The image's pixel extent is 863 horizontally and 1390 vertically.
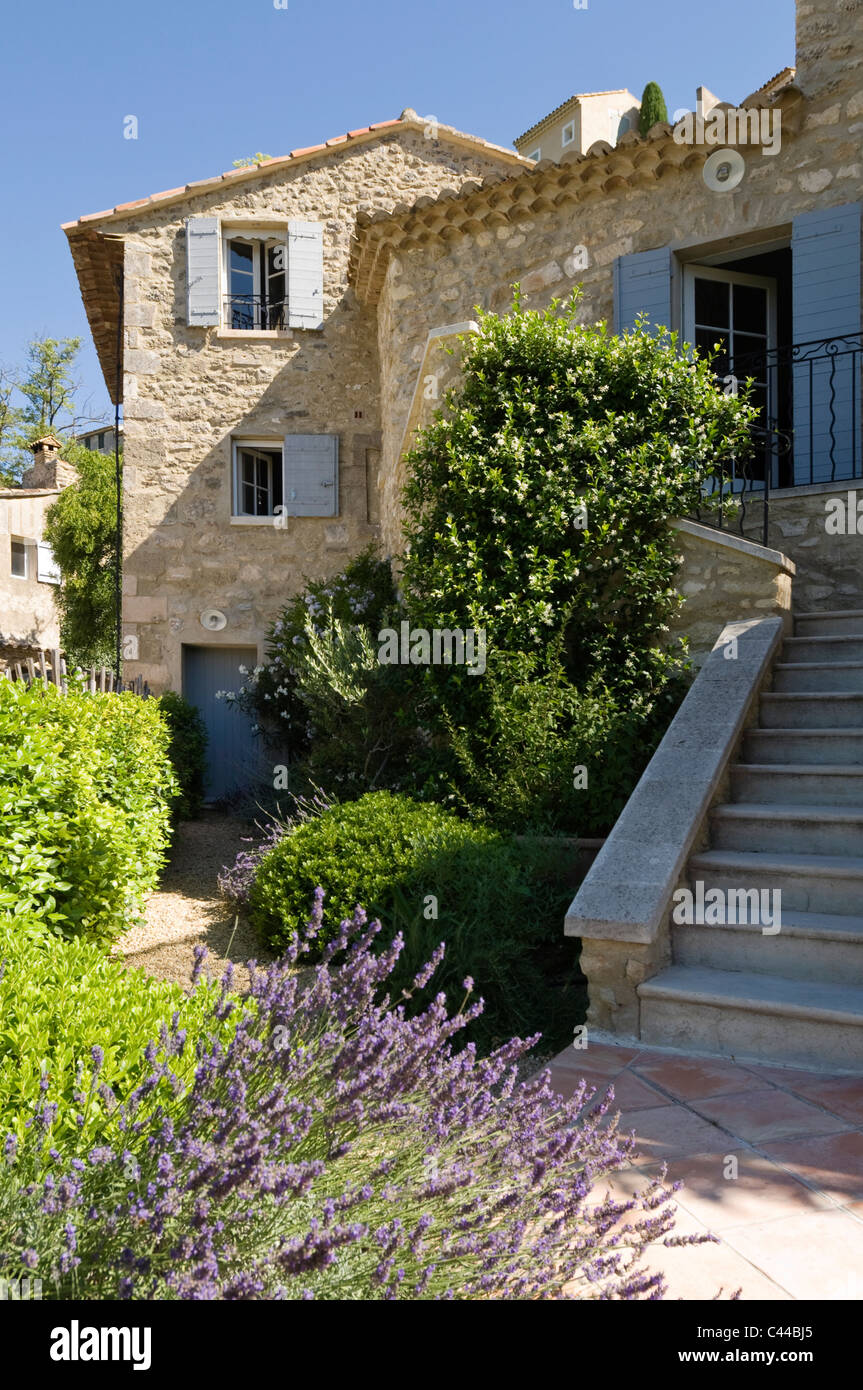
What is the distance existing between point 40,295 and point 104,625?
1639 cm

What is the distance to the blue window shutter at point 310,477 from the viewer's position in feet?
38.2

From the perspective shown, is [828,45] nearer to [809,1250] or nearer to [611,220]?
[611,220]

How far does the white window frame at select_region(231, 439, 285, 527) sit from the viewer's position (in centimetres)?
1160

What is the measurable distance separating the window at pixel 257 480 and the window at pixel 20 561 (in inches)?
491

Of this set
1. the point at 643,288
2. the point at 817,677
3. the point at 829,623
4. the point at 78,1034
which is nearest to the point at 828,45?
the point at 643,288

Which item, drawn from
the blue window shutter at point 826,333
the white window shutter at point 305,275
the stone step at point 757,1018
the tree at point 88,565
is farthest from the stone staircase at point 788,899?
the tree at point 88,565

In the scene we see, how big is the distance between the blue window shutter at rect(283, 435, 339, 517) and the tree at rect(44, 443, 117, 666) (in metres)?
5.18

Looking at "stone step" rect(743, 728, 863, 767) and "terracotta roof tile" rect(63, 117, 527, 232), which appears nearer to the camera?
"stone step" rect(743, 728, 863, 767)

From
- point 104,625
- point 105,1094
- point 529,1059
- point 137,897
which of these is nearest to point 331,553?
point 104,625

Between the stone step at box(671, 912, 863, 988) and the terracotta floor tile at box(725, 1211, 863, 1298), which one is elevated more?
the stone step at box(671, 912, 863, 988)

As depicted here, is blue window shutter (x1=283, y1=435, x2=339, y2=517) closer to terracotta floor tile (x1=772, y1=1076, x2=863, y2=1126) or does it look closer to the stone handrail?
the stone handrail

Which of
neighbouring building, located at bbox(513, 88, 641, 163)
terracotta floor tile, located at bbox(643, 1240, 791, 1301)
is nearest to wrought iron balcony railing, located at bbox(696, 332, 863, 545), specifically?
terracotta floor tile, located at bbox(643, 1240, 791, 1301)

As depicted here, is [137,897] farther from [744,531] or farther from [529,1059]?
[744,531]

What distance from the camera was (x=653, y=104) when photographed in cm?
1877
